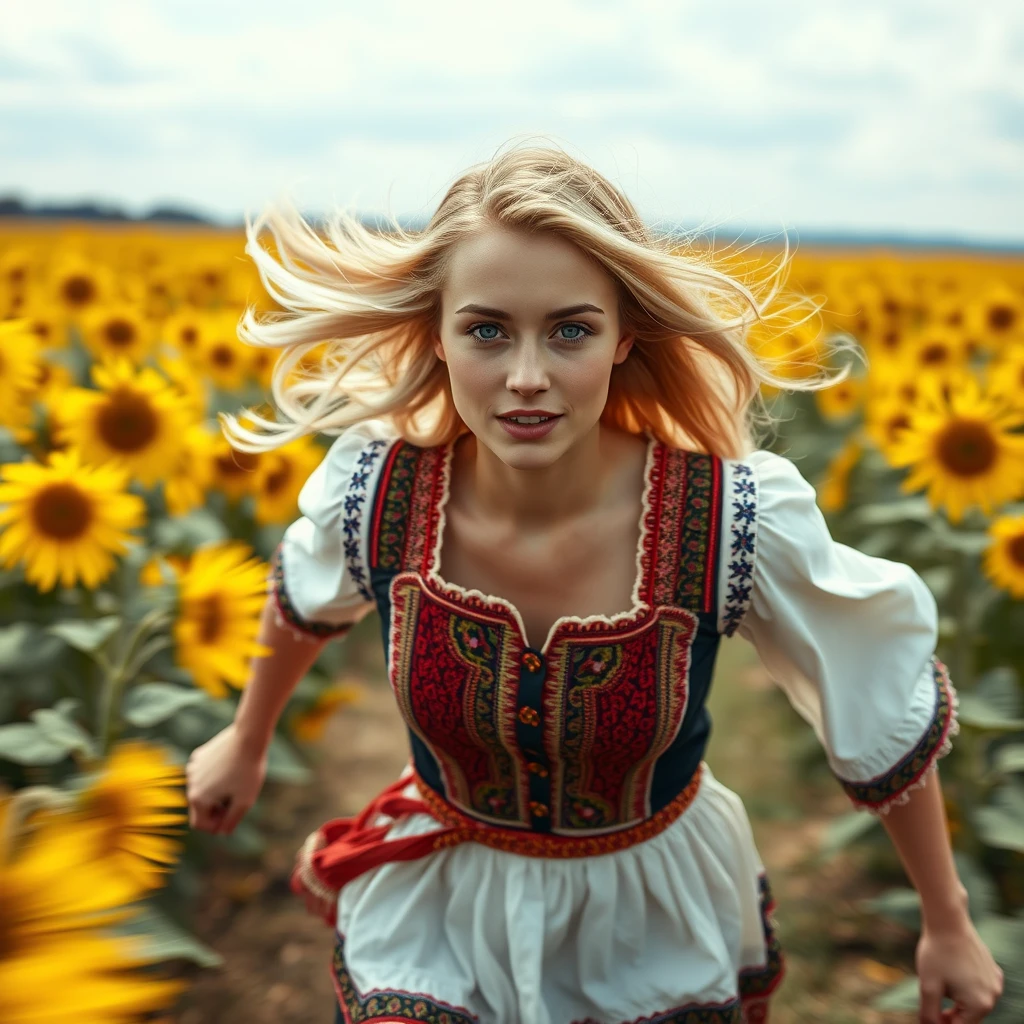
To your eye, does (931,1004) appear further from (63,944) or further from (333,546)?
(63,944)

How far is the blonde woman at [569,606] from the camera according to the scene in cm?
166

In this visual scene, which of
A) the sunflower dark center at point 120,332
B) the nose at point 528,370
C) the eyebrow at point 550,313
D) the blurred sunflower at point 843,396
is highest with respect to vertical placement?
the eyebrow at point 550,313

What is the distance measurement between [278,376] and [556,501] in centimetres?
59

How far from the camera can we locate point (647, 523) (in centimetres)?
176

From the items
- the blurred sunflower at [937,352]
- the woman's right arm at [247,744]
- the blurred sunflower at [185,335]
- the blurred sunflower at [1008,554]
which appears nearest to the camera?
the woman's right arm at [247,744]

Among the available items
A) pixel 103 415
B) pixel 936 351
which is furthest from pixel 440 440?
pixel 936 351

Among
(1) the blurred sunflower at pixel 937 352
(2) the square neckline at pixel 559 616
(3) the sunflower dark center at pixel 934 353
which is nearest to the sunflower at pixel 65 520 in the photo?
(2) the square neckline at pixel 559 616

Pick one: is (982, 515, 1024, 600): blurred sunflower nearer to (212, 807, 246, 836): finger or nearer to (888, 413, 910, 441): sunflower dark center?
(888, 413, 910, 441): sunflower dark center

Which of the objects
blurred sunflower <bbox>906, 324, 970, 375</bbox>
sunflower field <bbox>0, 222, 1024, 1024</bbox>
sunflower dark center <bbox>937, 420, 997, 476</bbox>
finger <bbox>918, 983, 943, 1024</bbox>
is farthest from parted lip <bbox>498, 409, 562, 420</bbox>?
blurred sunflower <bbox>906, 324, 970, 375</bbox>

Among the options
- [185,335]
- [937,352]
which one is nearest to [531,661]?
[185,335]

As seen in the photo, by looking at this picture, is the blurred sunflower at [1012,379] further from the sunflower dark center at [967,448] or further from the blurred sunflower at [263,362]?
the blurred sunflower at [263,362]

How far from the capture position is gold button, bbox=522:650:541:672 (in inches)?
67.2

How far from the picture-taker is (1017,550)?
307cm

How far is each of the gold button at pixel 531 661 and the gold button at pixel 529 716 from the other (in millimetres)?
59
